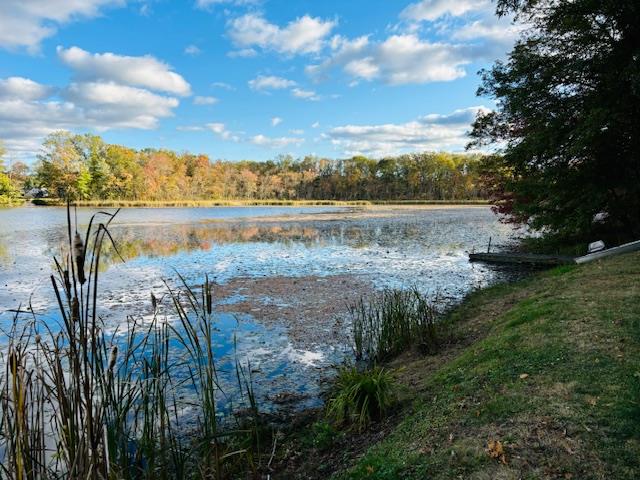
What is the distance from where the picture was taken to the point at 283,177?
370 ft

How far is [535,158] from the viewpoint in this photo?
14164mm

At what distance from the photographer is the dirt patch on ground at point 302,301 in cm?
862

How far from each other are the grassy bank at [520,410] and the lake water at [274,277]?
5.48 feet

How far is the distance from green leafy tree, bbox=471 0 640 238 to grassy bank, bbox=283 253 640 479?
24.5ft

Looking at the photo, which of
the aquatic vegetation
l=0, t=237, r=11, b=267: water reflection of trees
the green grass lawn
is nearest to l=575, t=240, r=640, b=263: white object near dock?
the green grass lawn

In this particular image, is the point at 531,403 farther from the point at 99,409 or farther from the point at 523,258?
the point at 523,258

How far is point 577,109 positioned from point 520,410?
12033 millimetres

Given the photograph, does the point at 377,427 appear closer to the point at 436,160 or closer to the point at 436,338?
the point at 436,338

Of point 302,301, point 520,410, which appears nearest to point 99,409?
point 520,410

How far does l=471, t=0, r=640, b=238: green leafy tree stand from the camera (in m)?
11.5

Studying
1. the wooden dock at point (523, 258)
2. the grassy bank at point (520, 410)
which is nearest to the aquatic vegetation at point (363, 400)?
the grassy bank at point (520, 410)

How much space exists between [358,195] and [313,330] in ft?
349

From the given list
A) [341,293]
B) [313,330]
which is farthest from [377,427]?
[341,293]

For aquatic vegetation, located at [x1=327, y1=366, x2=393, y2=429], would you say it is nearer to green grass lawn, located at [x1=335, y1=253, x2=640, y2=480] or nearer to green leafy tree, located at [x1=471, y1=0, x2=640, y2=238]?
green grass lawn, located at [x1=335, y1=253, x2=640, y2=480]
